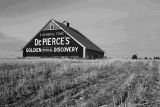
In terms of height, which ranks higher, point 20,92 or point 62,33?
point 62,33

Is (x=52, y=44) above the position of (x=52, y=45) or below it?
above

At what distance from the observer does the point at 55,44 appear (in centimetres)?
3450

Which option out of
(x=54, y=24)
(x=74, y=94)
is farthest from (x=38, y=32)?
(x=74, y=94)

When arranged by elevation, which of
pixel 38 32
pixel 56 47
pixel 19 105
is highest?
pixel 38 32

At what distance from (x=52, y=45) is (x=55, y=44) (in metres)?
0.47

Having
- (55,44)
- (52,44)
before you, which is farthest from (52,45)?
(55,44)

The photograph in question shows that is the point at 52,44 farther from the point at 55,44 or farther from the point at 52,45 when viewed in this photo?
the point at 55,44

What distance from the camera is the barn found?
33.2m

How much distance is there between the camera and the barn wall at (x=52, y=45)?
33.3 meters

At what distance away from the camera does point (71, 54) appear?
110 feet

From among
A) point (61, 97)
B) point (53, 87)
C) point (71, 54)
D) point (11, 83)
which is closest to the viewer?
point (61, 97)

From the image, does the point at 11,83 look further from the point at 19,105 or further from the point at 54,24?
the point at 54,24

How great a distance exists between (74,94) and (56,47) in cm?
2883

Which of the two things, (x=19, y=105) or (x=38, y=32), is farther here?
(x=38, y=32)
